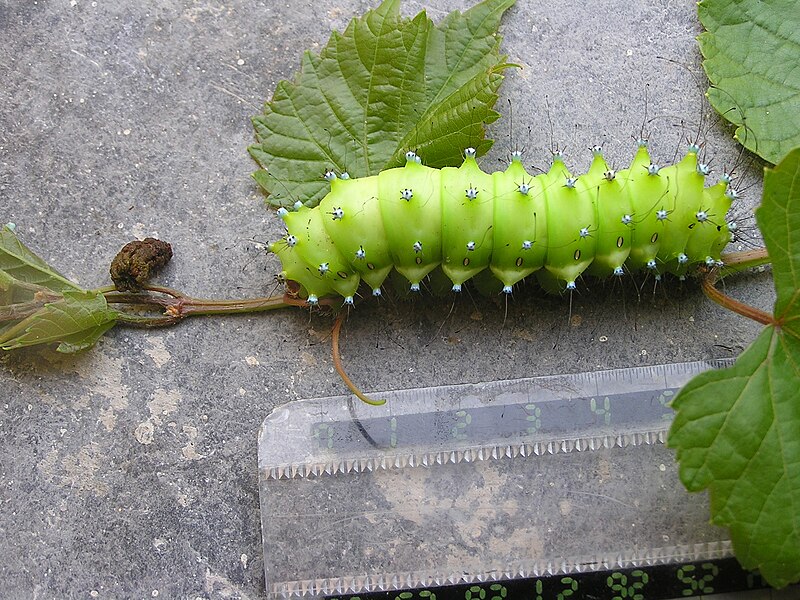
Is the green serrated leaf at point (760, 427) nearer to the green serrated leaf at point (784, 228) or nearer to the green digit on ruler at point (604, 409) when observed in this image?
the green serrated leaf at point (784, 228)

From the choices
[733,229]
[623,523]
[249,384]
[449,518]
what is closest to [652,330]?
Answer: [733,229]

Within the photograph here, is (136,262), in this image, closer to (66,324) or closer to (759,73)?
(66,324)

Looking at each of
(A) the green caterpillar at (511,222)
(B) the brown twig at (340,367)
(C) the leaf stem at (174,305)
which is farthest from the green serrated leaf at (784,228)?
(C) the leaf stem at (174,305)

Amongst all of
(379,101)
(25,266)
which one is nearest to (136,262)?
(25,266)

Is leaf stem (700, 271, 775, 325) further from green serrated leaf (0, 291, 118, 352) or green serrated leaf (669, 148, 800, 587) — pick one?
green serrated leaf (0, 291, 118, 352)

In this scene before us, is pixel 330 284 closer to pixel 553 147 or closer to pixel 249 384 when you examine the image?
pixel 249 384

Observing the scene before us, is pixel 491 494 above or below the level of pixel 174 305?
below
